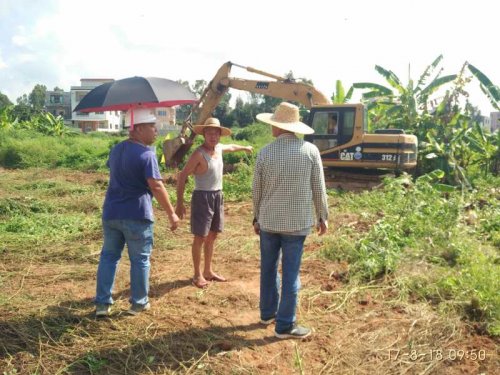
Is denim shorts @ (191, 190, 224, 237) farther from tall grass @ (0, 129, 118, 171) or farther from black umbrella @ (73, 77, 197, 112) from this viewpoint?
tall grass @ (0, 129, 118, 171)

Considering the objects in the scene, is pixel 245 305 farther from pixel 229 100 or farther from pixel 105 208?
pixel 229 100

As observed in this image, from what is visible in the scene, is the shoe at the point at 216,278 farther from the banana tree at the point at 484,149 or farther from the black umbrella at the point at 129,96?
the banana tree at the point at 484,149

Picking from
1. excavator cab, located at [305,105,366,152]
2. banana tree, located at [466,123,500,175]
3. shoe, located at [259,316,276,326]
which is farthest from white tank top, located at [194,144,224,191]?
banana tree, located at [466,123,500,175]

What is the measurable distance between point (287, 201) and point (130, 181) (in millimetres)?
1284

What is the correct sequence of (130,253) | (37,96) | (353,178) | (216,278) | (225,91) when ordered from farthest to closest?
(37,96)
(225,91)
(353,178)
(216,278)
(130,253)

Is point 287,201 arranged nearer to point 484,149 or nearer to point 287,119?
point 287,119

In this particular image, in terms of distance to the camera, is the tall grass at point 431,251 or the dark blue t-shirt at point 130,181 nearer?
the dark blue t-shirt at point 130,181

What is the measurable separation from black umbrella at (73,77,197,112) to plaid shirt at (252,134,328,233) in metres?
2.22

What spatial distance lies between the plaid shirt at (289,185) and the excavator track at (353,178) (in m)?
8.41

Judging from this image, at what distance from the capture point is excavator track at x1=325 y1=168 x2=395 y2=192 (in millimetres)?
11930

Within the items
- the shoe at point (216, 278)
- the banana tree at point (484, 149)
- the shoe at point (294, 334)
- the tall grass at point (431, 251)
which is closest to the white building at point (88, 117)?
the banana tree at point (484, 149)

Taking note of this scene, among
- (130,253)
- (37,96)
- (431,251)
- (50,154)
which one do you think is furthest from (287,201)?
(37,96)

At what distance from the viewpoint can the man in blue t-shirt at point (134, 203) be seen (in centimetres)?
388

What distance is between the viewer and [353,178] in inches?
478
